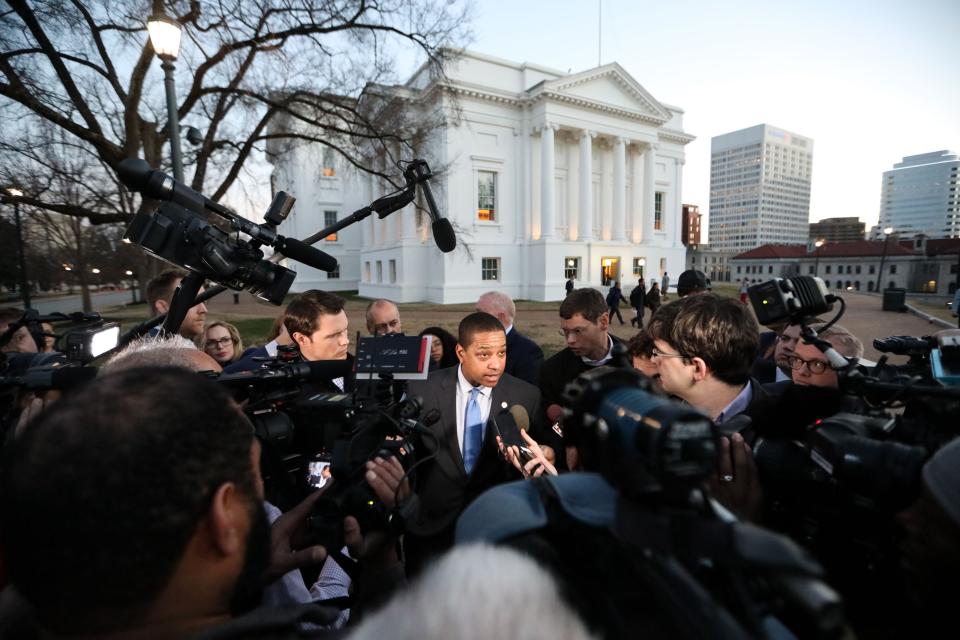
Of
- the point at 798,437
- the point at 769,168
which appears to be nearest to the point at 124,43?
the point at 798,437

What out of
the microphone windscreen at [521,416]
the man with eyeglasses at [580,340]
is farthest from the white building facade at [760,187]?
the microphone windscreen at [521,416]

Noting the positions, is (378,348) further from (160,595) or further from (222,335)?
→ (222,335)

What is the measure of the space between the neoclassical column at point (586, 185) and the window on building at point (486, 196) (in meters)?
6.89

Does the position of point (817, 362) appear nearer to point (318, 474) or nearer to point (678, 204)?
point (318, 474)

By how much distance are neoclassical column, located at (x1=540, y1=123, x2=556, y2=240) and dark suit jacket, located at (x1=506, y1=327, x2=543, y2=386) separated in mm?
27337

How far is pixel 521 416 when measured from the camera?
3129 millimetres

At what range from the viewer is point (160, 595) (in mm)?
878

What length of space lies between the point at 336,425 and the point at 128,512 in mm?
939

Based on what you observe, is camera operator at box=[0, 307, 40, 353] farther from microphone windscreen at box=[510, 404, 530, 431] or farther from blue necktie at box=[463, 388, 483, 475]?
microphone windscreen at box=[510, 404, 530, 431]

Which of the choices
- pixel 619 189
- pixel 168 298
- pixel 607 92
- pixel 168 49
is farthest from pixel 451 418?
pixel 607 92

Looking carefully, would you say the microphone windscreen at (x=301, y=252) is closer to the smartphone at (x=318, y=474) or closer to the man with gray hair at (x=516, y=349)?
the smartphone at (x=318, y=474)

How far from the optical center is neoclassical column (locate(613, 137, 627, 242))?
3434cm

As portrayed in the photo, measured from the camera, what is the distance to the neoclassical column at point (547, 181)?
30.5 metres

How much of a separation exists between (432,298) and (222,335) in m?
26.5
